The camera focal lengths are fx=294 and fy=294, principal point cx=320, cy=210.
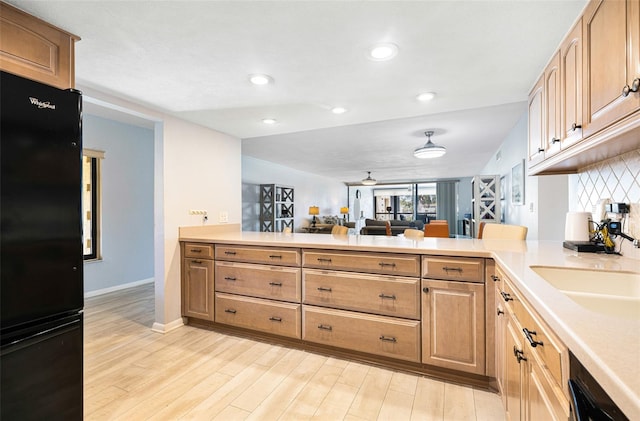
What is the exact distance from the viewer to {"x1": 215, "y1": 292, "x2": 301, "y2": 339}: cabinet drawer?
2.48m

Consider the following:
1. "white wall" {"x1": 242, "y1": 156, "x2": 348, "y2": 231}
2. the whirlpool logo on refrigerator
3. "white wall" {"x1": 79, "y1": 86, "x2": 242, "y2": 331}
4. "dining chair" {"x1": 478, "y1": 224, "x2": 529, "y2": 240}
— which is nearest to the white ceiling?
"white wall" {"x1": 79, "y1": 86, "x2": 242, "y2": 331}

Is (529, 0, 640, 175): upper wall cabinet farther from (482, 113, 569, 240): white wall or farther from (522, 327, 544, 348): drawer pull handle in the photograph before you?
(482, 113, 569, 240): white wall

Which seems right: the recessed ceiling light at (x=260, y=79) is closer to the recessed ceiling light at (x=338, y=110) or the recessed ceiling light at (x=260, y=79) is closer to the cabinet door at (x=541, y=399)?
the recessed ceiling light at (x=338, y=110)

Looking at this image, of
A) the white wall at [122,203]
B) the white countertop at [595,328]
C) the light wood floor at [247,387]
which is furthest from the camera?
the white wall at [122,203]

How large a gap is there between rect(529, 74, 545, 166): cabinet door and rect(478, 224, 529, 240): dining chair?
0.61m

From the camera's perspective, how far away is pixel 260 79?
219cm

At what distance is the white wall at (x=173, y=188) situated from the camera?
2918mm

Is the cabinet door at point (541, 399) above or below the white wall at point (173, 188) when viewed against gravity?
below

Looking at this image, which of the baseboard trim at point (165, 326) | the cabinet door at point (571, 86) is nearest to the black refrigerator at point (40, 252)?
the baseboard trim at point (165, 326)

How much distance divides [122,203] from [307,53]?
4.04 m

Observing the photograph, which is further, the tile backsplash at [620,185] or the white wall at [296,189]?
the white wall at [296,189]

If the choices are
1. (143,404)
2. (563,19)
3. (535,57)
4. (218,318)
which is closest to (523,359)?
(563,19)

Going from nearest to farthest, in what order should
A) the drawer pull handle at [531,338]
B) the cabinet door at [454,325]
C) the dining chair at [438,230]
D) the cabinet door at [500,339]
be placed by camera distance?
the drawer pull handle at [531,338]
the cabinet door at [500,339]
the cabinet door at [454,325]
the dining chair at [438,230]

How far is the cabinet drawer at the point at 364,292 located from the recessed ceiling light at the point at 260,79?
4.97 feet
